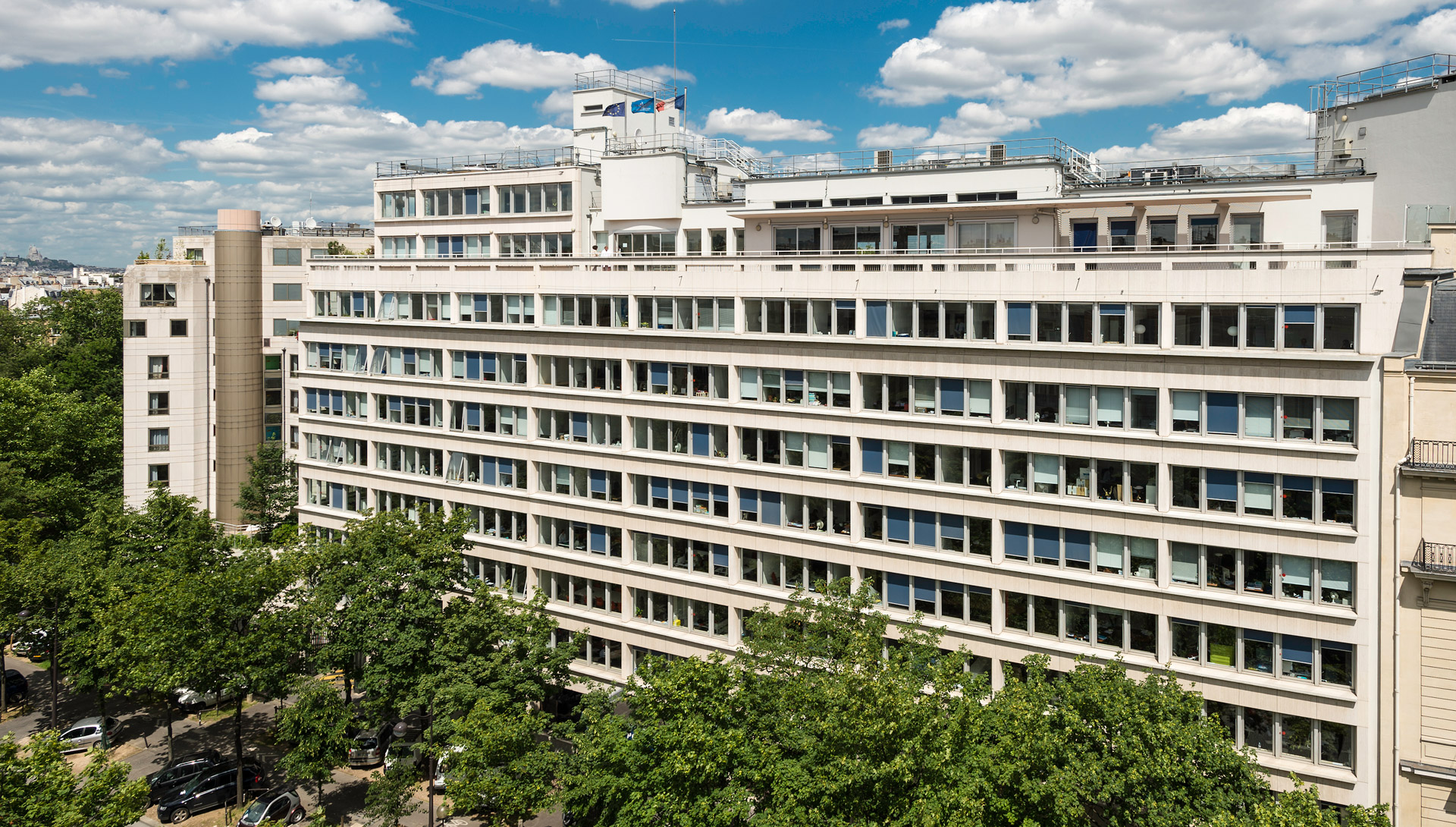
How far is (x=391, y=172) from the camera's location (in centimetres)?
8294

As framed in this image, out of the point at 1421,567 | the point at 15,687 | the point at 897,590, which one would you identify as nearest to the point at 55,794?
the point at 897,590

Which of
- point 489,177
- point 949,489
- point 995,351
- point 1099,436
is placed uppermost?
point 489,177

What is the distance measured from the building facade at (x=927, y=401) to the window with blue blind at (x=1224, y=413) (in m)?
0.28

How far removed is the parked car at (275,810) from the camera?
51719 millimetres

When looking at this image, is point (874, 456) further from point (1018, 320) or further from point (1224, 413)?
point (1224, 413)

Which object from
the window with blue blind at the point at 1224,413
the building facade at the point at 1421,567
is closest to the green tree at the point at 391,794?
the window with blue blind at the point at 1224,413

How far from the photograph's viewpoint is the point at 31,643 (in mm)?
66438

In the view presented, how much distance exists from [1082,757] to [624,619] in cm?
3252

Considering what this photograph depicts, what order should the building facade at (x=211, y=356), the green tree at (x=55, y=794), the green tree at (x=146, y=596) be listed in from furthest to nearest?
1. the building facade at (x=211, y=356)
2. the green tree at (x=146, y=596)
3. the green tree at (x=55, y=794)

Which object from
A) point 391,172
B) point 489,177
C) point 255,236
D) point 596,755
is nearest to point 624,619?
point 596,755

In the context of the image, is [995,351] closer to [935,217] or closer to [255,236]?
[935,217]

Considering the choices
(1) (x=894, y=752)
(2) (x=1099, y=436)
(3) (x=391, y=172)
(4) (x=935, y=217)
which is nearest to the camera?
(1) (x=894, y=752)

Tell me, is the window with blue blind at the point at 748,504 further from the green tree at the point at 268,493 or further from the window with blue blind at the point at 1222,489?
the green tree at the point at 268,493

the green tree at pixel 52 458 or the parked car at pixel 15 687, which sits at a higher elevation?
the green tree at pixel 52 458
